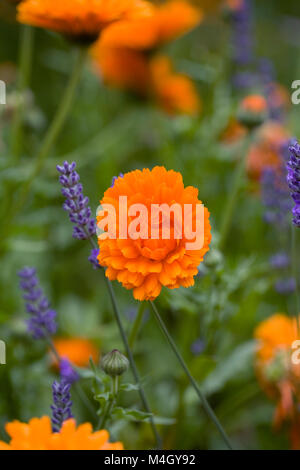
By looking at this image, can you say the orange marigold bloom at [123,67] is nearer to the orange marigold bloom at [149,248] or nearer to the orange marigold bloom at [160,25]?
the orange marigold bloom at [160,25]

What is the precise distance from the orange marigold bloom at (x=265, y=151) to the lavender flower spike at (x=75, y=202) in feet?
1.91

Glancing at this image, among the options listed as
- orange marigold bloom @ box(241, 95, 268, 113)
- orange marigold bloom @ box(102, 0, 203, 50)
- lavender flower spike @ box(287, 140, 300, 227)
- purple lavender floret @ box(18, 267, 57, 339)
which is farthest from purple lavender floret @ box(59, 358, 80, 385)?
orange marigold bloom @ box(102, 0, 203, 50)

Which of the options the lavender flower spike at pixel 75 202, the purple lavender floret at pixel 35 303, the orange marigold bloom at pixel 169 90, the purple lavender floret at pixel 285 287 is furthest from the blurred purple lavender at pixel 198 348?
the orange marigold bloom at pixel 169 90

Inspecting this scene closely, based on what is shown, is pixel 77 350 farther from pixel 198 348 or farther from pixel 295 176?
pixel 295 176

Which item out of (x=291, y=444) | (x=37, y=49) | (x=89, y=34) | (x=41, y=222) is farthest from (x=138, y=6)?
(x=37, y=49)

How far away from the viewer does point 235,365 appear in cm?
81

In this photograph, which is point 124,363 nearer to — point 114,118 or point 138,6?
point 138,6

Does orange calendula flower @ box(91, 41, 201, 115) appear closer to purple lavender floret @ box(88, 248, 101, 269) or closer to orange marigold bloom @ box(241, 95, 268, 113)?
orange marigold bloom @ box(241, 95, 268, 113)

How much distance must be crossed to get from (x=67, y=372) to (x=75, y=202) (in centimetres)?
17

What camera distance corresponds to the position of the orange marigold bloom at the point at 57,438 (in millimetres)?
411

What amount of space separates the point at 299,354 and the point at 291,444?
18 centimetres

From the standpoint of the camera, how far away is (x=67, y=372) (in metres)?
0.57

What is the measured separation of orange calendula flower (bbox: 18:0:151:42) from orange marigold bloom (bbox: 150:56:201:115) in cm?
70

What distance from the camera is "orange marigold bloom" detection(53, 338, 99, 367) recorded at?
917mm
